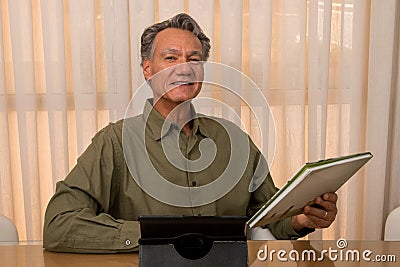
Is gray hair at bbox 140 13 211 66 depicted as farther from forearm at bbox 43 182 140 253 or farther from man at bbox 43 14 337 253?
forearm at bbox 43 182 140 253

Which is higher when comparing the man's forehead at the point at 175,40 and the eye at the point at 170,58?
the man's forehead at the point at 175,40

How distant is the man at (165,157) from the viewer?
1.68 metres

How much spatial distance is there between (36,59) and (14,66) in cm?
9

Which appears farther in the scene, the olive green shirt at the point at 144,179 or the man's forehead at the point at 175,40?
the man's forehead at the point at 175,40

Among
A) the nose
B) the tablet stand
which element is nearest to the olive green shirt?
the nose

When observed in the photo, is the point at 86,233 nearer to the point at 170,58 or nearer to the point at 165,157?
the point at 165,157

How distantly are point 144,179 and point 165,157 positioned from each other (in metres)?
0.09

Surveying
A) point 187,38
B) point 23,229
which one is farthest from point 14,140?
point 187,38

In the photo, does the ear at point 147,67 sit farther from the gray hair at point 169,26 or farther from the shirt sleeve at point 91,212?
the shirt sleeve at point 91,212

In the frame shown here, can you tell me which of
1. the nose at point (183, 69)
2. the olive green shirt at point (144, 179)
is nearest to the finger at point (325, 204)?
the olive green shirt at point (144, 179)

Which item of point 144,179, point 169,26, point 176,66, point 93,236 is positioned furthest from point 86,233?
point 169,26

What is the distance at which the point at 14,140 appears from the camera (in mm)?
2430

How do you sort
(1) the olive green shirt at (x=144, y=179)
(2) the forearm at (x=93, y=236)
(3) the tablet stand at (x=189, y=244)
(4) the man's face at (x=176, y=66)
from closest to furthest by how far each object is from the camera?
(3) the tablet stand at (x=189, y=244), (2) the forearm at (x=93, y=236), (1) the olive green shirt at (x=144, y=179), (4) the man's face at (x=176, y=66)

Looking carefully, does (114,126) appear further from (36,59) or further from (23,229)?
(23,229)
